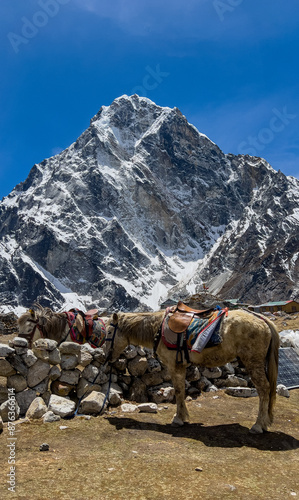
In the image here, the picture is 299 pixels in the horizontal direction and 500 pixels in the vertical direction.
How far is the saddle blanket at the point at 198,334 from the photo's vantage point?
8000 millimetres

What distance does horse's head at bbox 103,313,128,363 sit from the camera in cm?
951

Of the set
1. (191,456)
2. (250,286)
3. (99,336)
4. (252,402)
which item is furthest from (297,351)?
(250,286)

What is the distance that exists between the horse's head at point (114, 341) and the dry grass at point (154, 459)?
1560 millimetres

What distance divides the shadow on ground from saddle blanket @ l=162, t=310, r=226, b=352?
1.90m

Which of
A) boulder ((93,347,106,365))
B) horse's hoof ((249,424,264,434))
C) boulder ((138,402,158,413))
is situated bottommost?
boulder ((138,402,158,413))

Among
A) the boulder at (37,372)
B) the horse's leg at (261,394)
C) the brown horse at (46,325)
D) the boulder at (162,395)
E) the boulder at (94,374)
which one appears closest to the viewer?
the horse's leg at (261,394)

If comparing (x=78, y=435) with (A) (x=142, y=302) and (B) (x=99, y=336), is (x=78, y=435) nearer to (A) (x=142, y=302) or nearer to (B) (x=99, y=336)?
(B) (x=99, y=336)

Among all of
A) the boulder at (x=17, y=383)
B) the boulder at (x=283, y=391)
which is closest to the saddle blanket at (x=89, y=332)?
the boulder at (x=17, y=383)

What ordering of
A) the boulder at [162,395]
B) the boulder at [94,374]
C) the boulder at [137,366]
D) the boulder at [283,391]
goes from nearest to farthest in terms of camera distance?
the boulder at [94,374]
the boulder at [162,395]
the boulder at [137,366]
the boulder at [283,391]

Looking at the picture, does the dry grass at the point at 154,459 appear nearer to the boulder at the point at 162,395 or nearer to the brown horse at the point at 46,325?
the boulder at the point at 162,395

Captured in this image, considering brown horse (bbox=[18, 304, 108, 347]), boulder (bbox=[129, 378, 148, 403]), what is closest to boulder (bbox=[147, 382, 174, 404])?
boulder (bbox=[129, 378, 148, 403])

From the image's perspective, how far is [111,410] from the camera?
364 inches

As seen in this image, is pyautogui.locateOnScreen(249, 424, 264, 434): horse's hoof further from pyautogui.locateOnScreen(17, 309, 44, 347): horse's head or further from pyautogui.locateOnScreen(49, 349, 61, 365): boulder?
pyautogui.locateOnScreen(17, 309, 44, 347): horse's head

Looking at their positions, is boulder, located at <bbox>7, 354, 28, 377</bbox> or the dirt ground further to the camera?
boulder, located at <bbox>7, 354, 28, 377</bbox>
